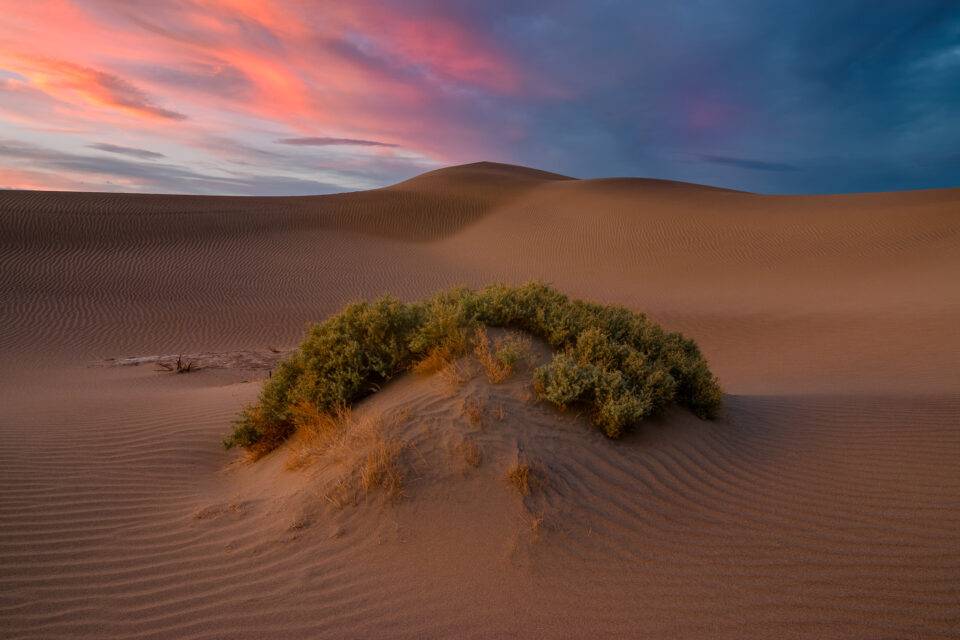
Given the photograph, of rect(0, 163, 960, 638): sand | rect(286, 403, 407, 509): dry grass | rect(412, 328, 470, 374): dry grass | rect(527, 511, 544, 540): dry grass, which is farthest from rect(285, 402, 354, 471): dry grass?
rect(527, 511, 544, 540): dry grass

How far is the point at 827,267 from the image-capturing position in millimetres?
26297

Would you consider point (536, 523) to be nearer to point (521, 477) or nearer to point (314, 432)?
point (521, 477)

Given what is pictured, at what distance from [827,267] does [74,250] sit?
36.5 meters

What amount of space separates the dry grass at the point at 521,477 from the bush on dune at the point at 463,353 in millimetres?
1092

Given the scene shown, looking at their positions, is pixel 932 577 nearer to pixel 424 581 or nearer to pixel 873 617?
pixel 873 617

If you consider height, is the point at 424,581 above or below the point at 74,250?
below

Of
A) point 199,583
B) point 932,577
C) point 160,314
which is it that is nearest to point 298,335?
point 160,314

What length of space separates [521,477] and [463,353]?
1.92m

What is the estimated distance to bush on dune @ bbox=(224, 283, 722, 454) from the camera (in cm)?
595

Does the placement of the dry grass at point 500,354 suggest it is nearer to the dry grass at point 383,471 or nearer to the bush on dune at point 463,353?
the bush on dune at point 463,353

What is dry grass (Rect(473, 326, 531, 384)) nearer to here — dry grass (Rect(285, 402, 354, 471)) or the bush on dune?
the bush on dune

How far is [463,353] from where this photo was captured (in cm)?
621

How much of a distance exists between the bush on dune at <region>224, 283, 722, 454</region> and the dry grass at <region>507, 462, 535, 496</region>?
3.58 feet

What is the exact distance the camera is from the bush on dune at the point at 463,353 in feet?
19.5
